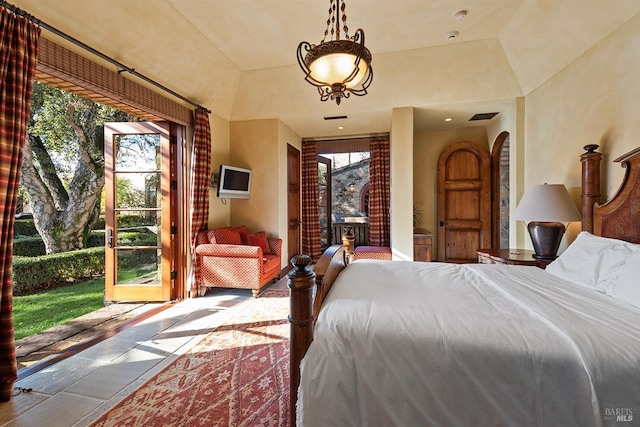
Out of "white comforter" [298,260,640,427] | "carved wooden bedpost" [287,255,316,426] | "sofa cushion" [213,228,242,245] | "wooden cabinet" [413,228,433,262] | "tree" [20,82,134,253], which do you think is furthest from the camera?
"tree" [20,82,134,253]

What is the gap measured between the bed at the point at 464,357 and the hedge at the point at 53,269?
4975 millimetres

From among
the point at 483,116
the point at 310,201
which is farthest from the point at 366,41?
the point at 310,201

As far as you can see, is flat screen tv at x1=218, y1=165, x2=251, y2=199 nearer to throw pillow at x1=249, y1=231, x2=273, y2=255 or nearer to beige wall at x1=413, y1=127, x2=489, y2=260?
throw pillow at x1=249, y1=231, x2=273, y2=255

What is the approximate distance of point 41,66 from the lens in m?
1.96

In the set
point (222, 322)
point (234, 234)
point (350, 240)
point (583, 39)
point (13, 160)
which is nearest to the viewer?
point (13, 160)

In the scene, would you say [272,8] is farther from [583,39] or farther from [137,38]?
[583,39]

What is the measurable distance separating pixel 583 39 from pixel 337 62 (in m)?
2.39

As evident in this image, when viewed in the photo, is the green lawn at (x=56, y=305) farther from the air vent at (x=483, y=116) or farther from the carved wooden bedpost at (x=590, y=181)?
the air vent at (x=483, y=116)

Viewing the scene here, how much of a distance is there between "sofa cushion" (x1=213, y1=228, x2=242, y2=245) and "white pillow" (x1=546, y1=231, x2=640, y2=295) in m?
3.42

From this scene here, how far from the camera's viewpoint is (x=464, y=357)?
950 mm

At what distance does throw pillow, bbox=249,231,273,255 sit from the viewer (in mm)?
3918

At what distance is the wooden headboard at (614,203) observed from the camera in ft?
6.03

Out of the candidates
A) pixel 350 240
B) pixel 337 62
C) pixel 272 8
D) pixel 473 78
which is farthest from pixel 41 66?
pixel 473 78

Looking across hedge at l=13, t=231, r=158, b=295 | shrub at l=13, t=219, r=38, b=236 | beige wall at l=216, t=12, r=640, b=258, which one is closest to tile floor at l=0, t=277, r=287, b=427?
hedge at l=13, t=231, r=158, b=295
